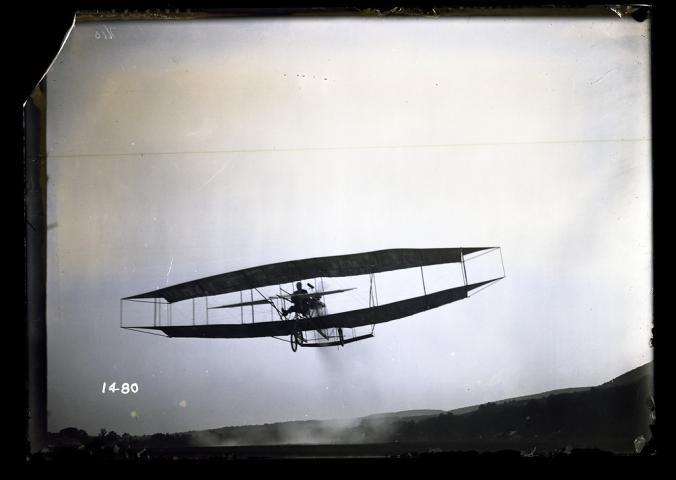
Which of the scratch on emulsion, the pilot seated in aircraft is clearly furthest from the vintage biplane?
the scratch on emulsion

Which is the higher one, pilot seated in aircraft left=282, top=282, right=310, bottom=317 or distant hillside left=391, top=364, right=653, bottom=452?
pilot seated in aircraft left=282, top=282, right=310, bottom=317

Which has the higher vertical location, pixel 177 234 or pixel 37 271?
pixel 177 234

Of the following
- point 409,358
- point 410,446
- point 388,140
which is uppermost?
point 388,140

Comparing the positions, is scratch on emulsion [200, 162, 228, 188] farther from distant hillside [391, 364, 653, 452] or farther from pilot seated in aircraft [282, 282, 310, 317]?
distant hillside [391, 364, 653, 452]

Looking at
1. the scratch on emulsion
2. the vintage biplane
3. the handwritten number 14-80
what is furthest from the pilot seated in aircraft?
the handwritten number 14-80

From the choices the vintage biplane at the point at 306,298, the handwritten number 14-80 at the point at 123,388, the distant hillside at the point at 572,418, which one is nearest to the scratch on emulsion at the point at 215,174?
the vintage biplane at the point at 306,298

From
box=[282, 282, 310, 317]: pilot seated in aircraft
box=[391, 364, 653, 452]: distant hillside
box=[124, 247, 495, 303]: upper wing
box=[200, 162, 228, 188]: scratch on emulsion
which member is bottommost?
box=[391, 364, 653, 452]: distant hillside

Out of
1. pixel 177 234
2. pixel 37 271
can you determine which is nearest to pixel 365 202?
pixel 177 234

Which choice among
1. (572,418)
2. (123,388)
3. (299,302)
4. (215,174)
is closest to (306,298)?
(299,302)

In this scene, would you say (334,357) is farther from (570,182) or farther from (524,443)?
(570,182)
